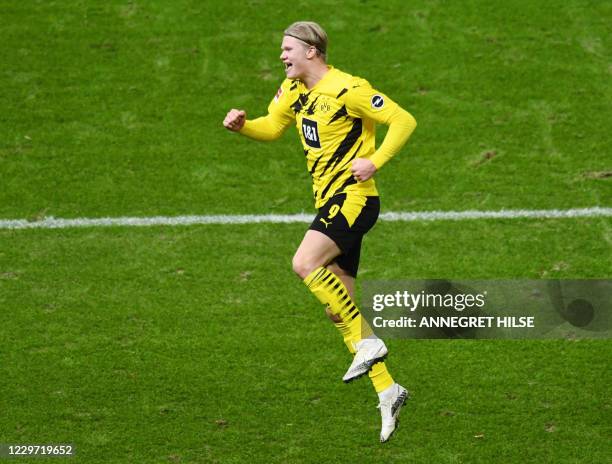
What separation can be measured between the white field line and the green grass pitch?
126 mm

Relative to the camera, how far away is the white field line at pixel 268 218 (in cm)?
1250

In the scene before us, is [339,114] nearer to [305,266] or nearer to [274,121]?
[274,121]

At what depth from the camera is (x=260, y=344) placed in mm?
10516

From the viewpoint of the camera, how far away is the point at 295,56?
8805 millimetres

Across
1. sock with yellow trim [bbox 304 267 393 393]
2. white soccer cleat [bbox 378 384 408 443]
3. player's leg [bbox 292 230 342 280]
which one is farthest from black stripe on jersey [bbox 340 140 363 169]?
white soccer cleat [bbox 378 384 408 443]

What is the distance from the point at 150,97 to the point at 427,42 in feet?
11.2

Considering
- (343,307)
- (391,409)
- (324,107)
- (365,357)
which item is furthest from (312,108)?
(391,409)

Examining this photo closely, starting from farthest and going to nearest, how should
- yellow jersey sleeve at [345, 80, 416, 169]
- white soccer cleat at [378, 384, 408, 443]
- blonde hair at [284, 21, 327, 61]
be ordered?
blonde hair at [284, 21, 327, 61], white soccer cleat at [378, 384, 408, 443], yellow jersey sleeve at [345, 80, 416, 169]

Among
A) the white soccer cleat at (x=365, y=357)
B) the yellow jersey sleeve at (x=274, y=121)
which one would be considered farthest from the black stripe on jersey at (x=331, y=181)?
the white soccer cleat at (x=365, y=357)

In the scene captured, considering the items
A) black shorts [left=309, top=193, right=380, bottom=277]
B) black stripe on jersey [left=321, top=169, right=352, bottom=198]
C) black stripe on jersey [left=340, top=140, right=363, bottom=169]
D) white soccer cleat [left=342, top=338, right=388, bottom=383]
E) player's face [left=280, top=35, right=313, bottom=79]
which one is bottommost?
white soccer cleat [left=342, top=338, right=388, bottom=383]

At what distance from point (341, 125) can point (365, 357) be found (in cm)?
166

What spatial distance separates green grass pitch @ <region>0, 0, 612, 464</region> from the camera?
9391 millimetres

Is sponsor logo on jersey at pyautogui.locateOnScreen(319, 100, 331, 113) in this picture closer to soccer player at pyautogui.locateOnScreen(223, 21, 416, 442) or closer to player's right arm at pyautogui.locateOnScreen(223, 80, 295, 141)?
soccer player at pyautogui.locateOnScreen(223, 21, 416, 442)

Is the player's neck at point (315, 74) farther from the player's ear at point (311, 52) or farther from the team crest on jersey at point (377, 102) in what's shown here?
the team crest on jersey at point (377, 102)
